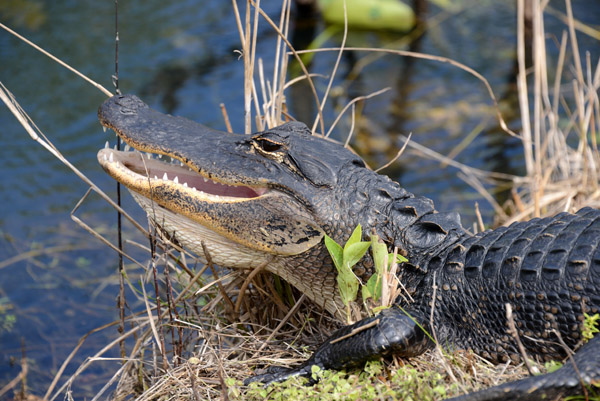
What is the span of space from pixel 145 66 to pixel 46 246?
325cm

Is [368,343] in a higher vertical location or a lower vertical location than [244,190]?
lower

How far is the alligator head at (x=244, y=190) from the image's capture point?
2836mm

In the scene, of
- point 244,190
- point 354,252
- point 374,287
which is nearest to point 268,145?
point 244,190

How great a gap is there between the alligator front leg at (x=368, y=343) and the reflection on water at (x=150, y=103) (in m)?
1.92

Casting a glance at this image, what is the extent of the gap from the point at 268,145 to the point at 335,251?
615 millimetres

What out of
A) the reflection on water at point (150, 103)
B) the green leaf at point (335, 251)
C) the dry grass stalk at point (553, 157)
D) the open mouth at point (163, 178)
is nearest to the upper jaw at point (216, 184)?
the open mouth at point (163, 178)

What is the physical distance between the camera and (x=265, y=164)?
115 inches

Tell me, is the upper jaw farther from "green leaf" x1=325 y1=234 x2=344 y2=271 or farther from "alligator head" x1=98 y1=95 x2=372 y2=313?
"green leaf" x1=325 y1=234 x2=344 y2=271

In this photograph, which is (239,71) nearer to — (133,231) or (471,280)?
(133,231)

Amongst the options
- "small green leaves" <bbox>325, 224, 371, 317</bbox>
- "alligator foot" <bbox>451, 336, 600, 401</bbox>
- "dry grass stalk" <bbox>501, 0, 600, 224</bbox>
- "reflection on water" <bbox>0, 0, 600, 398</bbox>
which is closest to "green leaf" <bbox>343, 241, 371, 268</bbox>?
"small green leaves" <bbox>325, 224, 371, 317</bbox>

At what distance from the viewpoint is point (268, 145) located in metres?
2.94

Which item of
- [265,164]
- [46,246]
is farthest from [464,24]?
[265,164]

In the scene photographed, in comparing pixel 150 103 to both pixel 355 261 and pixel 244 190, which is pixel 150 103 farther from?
pixel 355 261

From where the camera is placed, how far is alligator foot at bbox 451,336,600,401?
2.09 m
